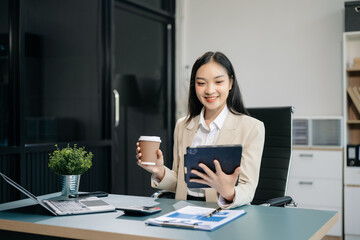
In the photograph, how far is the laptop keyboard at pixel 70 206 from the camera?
1814mm

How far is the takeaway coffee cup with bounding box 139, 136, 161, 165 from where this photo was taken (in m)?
1.80

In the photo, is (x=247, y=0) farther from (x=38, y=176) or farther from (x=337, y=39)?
(x=38, y=176)

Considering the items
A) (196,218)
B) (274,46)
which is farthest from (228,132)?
(274,46)

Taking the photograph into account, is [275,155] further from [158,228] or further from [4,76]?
[4,76]

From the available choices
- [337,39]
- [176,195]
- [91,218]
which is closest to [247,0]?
[337,39]

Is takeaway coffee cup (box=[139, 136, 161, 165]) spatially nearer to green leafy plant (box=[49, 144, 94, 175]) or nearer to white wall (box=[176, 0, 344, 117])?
green leafy plant (box=[49, 144, 94, 175])

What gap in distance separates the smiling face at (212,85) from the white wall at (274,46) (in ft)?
9.17

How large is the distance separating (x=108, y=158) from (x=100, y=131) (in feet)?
0.85

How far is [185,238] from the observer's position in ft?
4.65

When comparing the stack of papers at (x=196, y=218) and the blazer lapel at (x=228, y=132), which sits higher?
the blazer lapel at (x=228, y=132)

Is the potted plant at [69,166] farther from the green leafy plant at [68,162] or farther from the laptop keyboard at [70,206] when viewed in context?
the laptop keyboard at [70,206]

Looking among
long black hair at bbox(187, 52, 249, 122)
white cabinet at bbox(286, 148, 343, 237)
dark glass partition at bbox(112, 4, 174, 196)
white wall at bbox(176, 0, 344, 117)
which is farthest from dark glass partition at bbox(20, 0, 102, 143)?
white cabinet at bbox(286, 148, 343, 237)

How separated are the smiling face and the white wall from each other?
9.17 ft

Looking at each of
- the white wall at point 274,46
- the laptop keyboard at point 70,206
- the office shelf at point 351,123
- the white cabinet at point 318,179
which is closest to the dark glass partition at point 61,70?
the white wall at point 274,46
